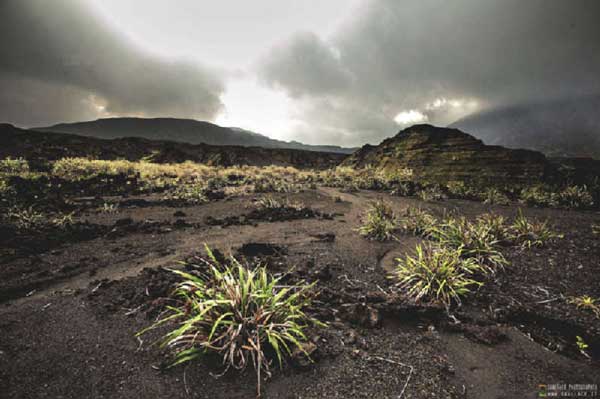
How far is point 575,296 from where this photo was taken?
265 cm

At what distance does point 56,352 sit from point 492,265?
482cm

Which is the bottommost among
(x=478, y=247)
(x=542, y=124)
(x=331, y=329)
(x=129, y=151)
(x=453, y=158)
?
(x=331, y=329)

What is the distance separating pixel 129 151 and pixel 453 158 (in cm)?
2942

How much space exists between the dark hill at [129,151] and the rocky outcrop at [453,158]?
15.2 metres

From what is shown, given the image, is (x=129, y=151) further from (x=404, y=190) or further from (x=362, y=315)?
(x=362, y=315)

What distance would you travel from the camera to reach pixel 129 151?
83.5 ft

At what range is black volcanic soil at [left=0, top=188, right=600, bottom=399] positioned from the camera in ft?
5.38

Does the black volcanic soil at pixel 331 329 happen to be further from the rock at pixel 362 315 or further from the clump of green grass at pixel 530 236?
the clump of green grass at pixel 530 236

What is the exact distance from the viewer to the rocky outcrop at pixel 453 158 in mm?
11891

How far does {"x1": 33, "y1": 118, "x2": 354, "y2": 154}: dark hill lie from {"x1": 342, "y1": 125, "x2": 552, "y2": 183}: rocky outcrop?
4013 inches

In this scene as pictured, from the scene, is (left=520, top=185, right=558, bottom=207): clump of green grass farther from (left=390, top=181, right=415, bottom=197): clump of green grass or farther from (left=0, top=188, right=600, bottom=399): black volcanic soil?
(left=0, top=188, right=600, bottom=399): black volcanic soil

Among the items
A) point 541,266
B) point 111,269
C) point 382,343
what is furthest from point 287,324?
point 541,266

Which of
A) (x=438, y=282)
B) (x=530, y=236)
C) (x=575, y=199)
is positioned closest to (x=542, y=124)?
(x=575, y=199)

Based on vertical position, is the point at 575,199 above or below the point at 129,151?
below
